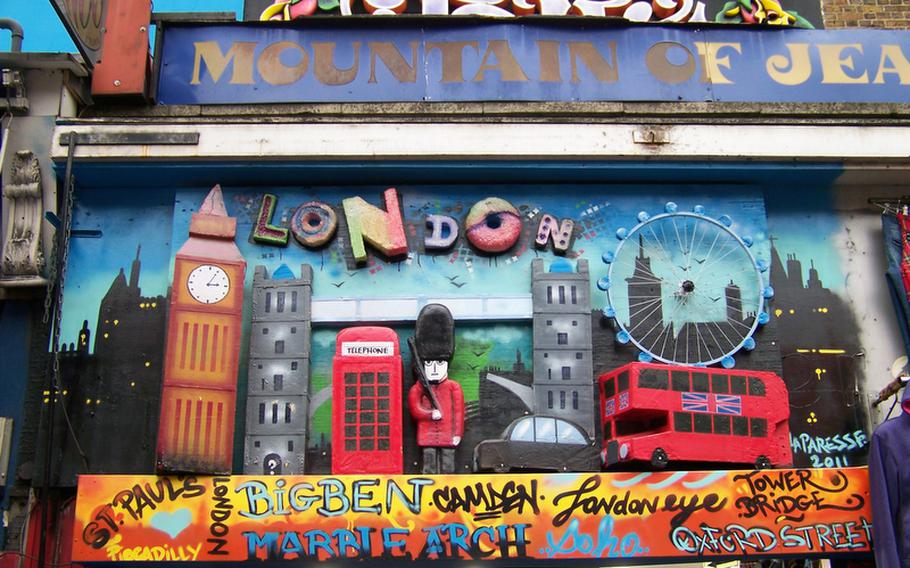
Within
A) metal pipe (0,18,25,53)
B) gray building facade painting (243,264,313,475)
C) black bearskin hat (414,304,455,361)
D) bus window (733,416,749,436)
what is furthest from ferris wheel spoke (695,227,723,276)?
metal pipe (0,18,25,53)

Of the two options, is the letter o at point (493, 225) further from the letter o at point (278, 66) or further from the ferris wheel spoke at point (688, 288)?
the letter o at point (278, 66)

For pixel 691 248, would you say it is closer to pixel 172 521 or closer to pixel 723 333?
pixel 723 333

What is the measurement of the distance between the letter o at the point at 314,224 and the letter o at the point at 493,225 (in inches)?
51.5

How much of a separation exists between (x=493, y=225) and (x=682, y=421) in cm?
258

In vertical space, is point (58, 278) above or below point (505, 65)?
below

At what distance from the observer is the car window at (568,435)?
9.48 m

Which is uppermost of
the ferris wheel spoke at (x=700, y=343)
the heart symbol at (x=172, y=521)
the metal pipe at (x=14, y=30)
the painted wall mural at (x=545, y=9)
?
the painted wall mural at (x=545, y=9)

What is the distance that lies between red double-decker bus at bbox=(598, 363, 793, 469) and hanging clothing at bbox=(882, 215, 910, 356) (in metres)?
1.66

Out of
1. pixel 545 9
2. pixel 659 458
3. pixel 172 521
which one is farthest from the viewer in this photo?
pixel 545 9

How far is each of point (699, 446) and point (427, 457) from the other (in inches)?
92.7

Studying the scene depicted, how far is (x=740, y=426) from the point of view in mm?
9344

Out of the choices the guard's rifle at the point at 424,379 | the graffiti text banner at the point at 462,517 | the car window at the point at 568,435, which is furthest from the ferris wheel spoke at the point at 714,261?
the guard's rifle at the point at 424,379

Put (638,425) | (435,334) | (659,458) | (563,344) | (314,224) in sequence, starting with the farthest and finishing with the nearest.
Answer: (314,224)
(563,344)
(435,334)
(638,425)
(659,458)

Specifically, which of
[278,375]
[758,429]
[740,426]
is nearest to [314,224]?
[278,375]
